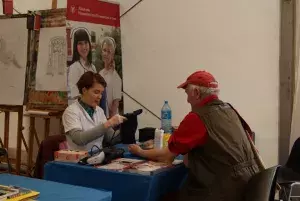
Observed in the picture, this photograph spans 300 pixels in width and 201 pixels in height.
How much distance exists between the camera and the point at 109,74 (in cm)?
361

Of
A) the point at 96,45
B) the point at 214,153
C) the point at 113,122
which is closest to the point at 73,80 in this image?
the point at 96,45

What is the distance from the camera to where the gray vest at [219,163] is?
1938 millimetres

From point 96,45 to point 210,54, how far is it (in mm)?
1007

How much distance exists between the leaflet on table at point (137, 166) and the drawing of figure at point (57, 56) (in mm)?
1562

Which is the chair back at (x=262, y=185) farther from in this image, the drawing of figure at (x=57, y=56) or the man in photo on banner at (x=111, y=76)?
the drawing of figure at (x=57, y=56)

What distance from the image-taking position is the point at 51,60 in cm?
360

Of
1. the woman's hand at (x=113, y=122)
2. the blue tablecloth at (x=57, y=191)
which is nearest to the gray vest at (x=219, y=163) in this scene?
the blue tablecloth at (x=57, y=191)

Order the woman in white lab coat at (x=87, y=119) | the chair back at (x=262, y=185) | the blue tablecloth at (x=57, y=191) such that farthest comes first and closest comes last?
the woman in white lab coat at (x=87, y=119) → the chair back at (x=262, y=185) → the blue tablecloth at (x=57, y=191)

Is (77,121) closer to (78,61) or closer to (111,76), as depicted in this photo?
(78,61)

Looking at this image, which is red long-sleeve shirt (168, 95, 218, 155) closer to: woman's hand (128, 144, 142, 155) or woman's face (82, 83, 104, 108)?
woman's hand (128, 144, 142, 155)

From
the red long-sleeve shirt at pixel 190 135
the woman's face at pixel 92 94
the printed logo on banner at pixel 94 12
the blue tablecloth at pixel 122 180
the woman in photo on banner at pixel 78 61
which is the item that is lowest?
the blue tablecloth at pixel 122 180

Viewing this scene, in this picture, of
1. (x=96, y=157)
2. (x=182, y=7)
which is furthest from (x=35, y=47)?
(x=96, y=157)

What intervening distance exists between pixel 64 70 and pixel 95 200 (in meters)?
2.17

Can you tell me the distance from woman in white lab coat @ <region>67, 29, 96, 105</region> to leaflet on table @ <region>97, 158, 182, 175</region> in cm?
106
